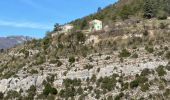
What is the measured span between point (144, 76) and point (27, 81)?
1950 cm

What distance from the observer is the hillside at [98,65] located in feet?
188

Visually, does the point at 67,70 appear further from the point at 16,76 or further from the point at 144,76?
the point at 144,76

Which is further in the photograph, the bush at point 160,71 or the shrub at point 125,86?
the shrub at point 125,86

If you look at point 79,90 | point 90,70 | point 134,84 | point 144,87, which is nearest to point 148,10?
point 90,70

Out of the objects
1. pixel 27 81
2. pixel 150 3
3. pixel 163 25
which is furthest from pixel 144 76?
pixel 150 3

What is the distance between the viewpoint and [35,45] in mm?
78938

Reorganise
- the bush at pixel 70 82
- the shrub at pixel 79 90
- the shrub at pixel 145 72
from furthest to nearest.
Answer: the bush at pixel 70 82, the shrub at pixel 79 90, the shrub at pixel 145 72

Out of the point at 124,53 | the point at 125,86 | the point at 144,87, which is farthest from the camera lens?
the point at 124,53

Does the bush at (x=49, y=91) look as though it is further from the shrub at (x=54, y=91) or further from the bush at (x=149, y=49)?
the bush at (x=149, y=49)

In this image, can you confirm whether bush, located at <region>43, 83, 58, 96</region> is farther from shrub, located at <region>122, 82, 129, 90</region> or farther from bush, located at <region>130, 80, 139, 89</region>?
bush, located at <region>130, 80, 139, 89</region>

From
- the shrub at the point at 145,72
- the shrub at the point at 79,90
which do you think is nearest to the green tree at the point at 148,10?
the shrub at the point at 145,72

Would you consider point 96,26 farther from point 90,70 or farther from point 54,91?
point 54,91

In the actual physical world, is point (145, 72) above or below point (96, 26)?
below

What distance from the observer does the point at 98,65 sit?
209 ft
